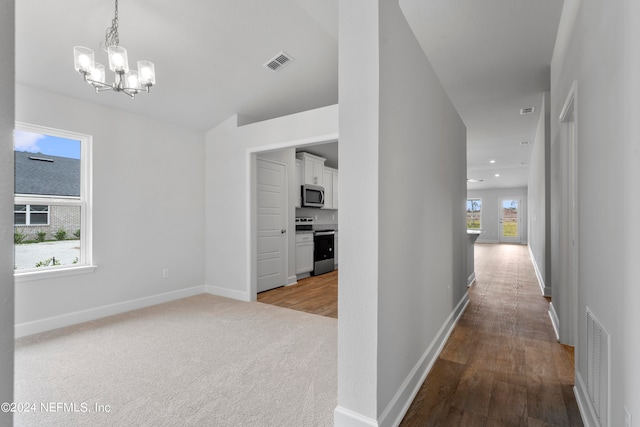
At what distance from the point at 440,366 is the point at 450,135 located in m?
2.14

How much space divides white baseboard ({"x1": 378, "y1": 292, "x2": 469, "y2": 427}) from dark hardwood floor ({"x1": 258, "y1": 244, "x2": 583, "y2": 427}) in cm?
4

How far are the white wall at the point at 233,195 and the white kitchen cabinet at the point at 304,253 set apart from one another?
1443 millimetres

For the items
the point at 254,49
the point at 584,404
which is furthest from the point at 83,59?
the point at 584,404

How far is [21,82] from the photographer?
9.75ft

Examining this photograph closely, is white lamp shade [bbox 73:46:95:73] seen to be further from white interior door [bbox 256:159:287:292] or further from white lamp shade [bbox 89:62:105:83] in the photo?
white interior door [bbox 256:159:287:292]

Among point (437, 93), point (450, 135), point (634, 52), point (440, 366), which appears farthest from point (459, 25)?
point (440, 366)

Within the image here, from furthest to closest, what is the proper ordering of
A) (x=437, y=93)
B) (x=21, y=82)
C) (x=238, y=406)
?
1. (x=21, y=82)
2. (x=437, y=93)
3. (x=238, y=406)

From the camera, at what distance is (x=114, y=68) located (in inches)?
86.7

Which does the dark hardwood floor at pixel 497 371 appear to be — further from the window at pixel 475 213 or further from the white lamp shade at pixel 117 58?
the window at pixel 475 213

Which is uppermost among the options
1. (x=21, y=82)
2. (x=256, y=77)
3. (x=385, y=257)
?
(x=256, y=77)

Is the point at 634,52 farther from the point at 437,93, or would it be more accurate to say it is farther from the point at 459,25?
the point at 459,25

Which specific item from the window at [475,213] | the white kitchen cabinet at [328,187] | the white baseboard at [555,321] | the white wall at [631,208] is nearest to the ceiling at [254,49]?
the white wall at [631,208]

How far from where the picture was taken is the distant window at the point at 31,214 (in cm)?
311

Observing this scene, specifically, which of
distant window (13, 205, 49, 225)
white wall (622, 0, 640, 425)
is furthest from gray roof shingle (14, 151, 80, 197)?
white wall (622, 0, 640, 425)
